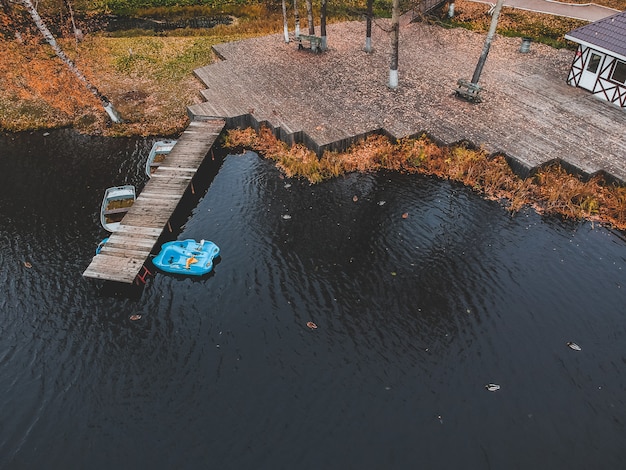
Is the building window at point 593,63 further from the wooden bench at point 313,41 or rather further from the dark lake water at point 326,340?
the wooden bench at point 313,41

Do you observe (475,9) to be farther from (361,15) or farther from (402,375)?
(402,375)

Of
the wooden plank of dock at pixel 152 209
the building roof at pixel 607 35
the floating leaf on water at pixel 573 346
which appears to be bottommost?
the floating leaf on water at pixel 573 346

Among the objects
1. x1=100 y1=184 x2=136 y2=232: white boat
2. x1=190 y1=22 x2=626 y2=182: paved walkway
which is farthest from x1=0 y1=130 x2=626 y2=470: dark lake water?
x1=190 y1=22 x2=626 y2=182: paved walkway

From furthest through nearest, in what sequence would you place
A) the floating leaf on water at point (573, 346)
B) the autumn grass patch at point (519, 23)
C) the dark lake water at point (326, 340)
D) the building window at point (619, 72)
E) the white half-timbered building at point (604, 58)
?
the autumn grass patch at point (519, 23) → the building window at point (619, 72) → the white half-timbered building at point (604, 58) → the floating leaf on water at point (573, 346) → the dark lake water at point (326, 340)

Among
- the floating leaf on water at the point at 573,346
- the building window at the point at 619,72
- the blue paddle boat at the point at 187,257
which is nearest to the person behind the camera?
the floating leaf on water at the point at 573,346

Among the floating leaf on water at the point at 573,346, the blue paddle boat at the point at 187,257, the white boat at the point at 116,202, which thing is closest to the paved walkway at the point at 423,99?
the white boat at the point at 116,202
